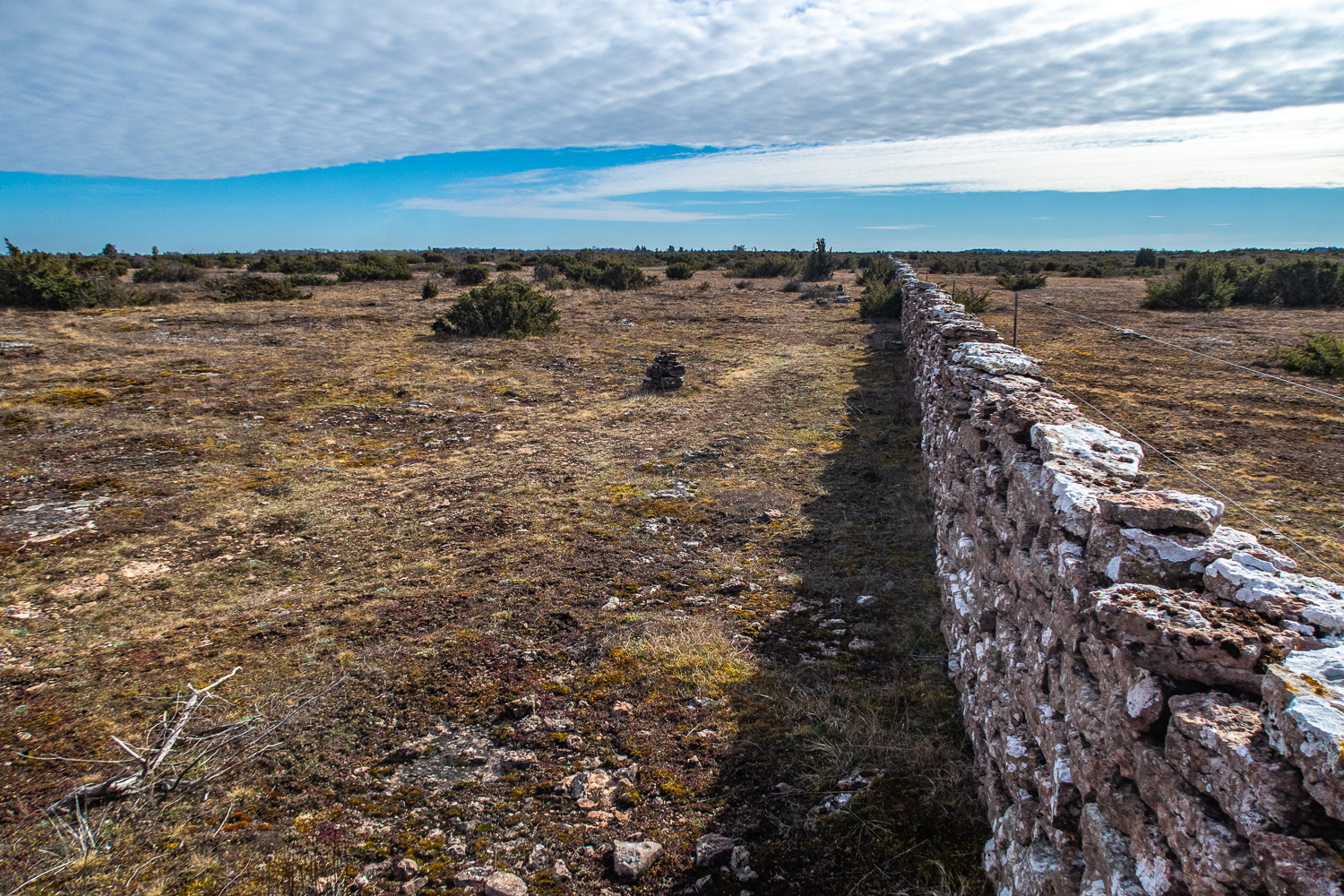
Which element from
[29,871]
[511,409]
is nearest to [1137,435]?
[511,409]

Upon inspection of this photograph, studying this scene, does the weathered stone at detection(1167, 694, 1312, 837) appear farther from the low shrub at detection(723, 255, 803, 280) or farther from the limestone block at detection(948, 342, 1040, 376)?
the low shrub at detection(723, 255, 803, 280)

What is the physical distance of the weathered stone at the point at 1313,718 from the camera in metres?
1.13

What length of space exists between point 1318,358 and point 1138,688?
35.8 feet

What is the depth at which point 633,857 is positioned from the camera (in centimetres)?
253

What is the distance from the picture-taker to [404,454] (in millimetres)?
7250

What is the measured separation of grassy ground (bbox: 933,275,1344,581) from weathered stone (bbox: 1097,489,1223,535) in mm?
649

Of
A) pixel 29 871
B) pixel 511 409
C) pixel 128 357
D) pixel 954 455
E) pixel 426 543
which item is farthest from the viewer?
pixel 128 357

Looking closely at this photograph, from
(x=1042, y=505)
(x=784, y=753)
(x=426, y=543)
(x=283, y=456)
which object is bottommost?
(x=784, y=753)

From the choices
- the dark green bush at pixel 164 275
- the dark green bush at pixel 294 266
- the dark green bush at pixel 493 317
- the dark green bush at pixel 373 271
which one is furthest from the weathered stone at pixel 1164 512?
the dark green bush at pixel 294 266

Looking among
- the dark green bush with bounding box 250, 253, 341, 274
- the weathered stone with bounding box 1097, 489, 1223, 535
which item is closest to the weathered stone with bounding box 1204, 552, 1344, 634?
the weathered stone with bounding box 1097, 489, 1223, 535

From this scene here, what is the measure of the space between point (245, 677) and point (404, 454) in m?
3.95

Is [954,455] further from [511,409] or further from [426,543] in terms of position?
[511,409]

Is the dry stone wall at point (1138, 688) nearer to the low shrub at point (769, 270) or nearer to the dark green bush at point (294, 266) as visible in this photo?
the low shrub at point (769, 270)

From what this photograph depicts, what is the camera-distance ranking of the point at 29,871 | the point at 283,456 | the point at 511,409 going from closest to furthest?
the point at 29,871, the point at 283,456, the point at 511,409
